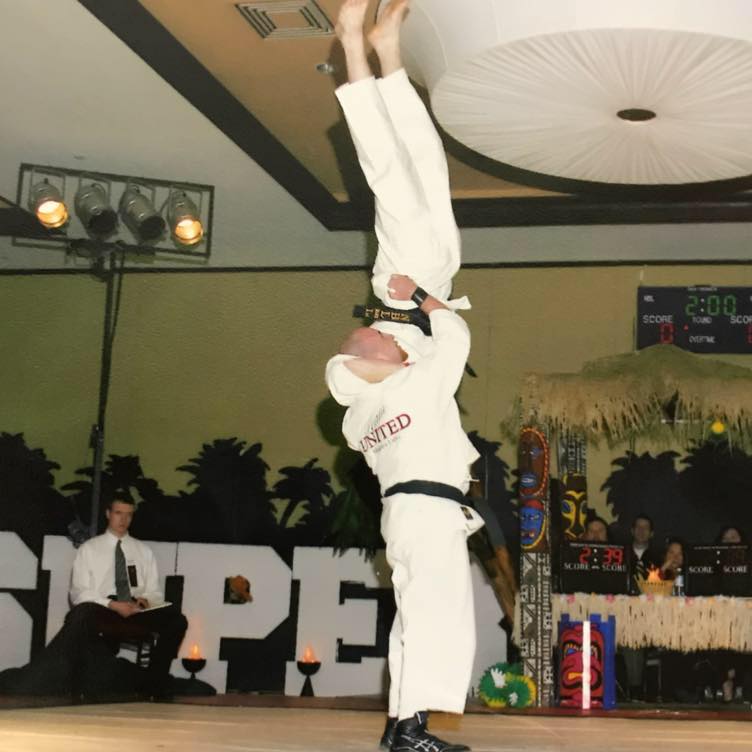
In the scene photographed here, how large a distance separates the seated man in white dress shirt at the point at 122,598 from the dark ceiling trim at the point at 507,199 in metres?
2.39

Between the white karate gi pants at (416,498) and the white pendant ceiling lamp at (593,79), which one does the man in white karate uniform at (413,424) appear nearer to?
the white karate gi pants at (416,498)

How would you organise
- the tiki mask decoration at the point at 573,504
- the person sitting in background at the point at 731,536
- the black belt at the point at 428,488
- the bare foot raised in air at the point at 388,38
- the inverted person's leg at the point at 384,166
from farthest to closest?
the person sitting in background at the point at 731,536
the tiki mask decoration at the point at 573,504
the bare foot raised in air at the point at 388,38
the inverted person's leg at the point at 384,166
the black belt at the point at 428,488

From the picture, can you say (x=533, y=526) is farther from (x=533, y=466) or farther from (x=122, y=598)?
(x=122, y=598)

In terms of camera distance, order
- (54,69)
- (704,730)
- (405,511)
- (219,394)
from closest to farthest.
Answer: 1. (405,511)
2. (704,730)
3. (54,69)
4. (219,394)

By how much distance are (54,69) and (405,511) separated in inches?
145

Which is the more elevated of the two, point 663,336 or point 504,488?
point 663,336

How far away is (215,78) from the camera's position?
6.27m

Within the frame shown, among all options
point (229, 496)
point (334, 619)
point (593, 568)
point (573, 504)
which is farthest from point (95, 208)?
point (593, 568)

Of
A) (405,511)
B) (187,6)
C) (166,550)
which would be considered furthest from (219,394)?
(405,511)

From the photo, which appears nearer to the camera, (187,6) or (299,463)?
(187,6)

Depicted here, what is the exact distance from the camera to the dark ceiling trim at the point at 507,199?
6.75 metres

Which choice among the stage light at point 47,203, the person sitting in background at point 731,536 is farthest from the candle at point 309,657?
the stage light at point 47,203

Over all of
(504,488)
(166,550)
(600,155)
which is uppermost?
(600,155)

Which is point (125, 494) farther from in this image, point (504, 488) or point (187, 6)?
point (187, 6)
